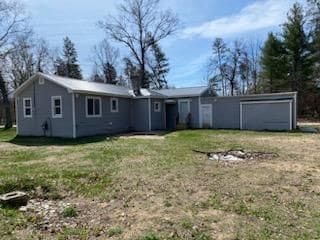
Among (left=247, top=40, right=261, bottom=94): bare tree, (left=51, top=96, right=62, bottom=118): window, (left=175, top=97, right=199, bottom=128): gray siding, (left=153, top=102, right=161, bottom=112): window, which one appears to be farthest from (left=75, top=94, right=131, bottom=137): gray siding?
(left=247, top=40, right=261, bottom=94): bare tree

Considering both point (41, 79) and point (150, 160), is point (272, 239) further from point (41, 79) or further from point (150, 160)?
point (41, 79)

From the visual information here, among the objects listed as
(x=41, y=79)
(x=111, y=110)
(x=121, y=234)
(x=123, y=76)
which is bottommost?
(x=121, y=234)

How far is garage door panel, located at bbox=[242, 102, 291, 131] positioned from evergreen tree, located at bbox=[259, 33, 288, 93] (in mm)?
15232

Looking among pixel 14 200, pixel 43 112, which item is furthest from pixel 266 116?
pixel 14 200

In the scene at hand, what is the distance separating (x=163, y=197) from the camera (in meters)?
5.83

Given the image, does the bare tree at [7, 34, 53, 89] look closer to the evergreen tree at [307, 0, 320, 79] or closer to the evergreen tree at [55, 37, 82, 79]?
the evergreen tree at [55, 37, 82, 79]

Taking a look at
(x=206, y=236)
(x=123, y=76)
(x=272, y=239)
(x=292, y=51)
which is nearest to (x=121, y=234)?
(x=206, y=236)

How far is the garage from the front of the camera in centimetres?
1944

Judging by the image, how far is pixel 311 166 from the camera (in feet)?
27.3

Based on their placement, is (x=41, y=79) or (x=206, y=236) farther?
(x=41, y=79)

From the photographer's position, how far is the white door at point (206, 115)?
22125mm

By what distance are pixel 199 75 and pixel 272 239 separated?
40.9 m

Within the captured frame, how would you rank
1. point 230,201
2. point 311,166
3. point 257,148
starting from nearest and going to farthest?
1. point 230,201
2. point 311,166
3. point 257,148

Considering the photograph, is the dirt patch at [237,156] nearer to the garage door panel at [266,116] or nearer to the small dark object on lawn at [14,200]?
the small dark object on lawn at [14,200]
